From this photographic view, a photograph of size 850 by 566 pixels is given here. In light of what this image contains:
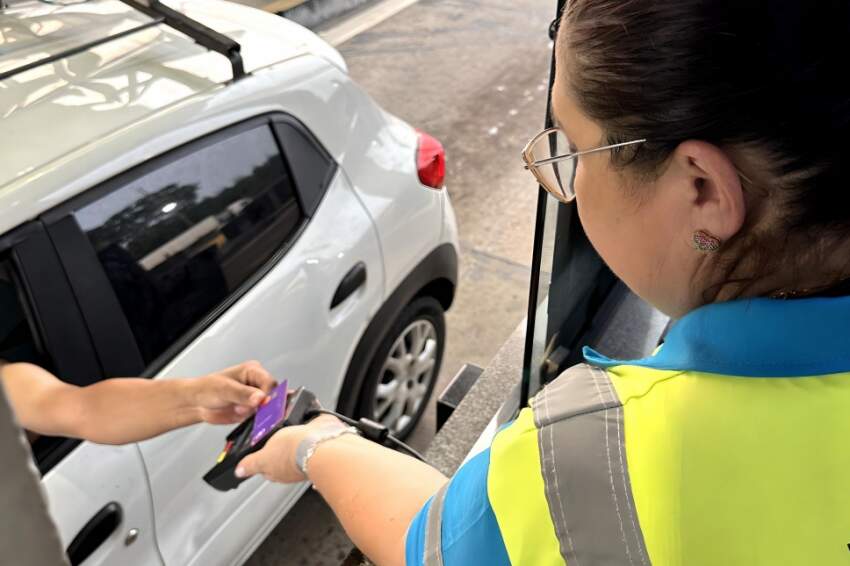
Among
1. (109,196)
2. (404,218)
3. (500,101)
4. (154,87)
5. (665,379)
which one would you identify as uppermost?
(665,379)

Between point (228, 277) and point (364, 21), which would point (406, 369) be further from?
point (364, 21)

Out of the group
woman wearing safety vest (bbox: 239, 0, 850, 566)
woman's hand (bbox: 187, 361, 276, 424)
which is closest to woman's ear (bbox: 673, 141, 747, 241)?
woman wearing safety vest (bbox: 239, 0, 850, 566)

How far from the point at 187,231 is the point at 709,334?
1.46m

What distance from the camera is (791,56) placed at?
698mm

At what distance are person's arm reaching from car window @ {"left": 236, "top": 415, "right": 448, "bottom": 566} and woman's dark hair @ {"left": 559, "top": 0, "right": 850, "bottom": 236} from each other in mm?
596

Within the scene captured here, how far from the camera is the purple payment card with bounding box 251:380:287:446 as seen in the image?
4.87 feet

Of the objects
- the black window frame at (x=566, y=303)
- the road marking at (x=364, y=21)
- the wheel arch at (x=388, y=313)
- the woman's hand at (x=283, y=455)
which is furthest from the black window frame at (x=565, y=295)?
the road marking at (x=364, y=21)

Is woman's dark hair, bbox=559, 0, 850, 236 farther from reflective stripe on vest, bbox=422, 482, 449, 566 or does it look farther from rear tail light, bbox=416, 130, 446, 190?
rear tail light, bbox=416, 130, 446, 190

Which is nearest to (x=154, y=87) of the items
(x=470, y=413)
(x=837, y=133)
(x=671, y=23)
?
(x=470, y=413)

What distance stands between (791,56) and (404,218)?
186 cm

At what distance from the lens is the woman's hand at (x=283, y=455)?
1.35 meters

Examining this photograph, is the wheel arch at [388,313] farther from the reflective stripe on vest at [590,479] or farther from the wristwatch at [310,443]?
the reflective stripe on vest at [590,479]

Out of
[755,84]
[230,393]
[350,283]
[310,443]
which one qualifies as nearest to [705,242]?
[755,84]

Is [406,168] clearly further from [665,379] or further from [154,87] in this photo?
[665,379]
